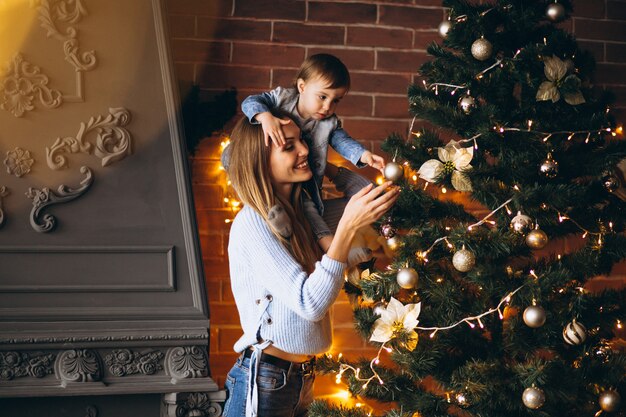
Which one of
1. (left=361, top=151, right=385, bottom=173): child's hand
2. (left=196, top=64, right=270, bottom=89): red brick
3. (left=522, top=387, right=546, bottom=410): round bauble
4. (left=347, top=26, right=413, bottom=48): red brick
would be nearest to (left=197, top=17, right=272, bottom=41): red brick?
→ (left=196, top=64, right=270, bottom=89): red brick

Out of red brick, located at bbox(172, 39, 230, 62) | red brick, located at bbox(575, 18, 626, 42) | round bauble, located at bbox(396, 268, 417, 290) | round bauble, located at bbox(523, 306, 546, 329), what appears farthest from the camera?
red brick, located at bbox(575, 18, 626, 42)

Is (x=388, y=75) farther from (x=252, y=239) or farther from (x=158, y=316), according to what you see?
(x=158, y=316)

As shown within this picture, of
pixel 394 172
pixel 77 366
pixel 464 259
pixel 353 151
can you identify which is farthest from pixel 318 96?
pixel 77 366

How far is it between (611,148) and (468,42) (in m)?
0.48

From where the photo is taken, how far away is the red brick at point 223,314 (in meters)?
2.83

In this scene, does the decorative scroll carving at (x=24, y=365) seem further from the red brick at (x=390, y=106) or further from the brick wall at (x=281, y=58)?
the red brick at (x=390, y=106)

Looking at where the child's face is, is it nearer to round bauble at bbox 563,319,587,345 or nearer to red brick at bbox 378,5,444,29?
red brick at bbox 378,5,444,29

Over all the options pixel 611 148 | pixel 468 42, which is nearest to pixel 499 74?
pixel 468 42

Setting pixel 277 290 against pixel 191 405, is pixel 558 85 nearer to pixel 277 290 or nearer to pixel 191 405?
pixel 277 290

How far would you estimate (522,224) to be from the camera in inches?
70.4

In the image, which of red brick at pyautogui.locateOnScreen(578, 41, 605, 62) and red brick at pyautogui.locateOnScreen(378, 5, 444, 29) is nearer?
red brick at pyautogui.locateOnScreen(378, 5, 444, 29)

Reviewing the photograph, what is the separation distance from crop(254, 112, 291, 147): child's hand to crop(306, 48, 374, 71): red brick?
2.61 ft

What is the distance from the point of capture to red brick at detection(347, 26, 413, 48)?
290 centimetres

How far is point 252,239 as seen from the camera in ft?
6.92
